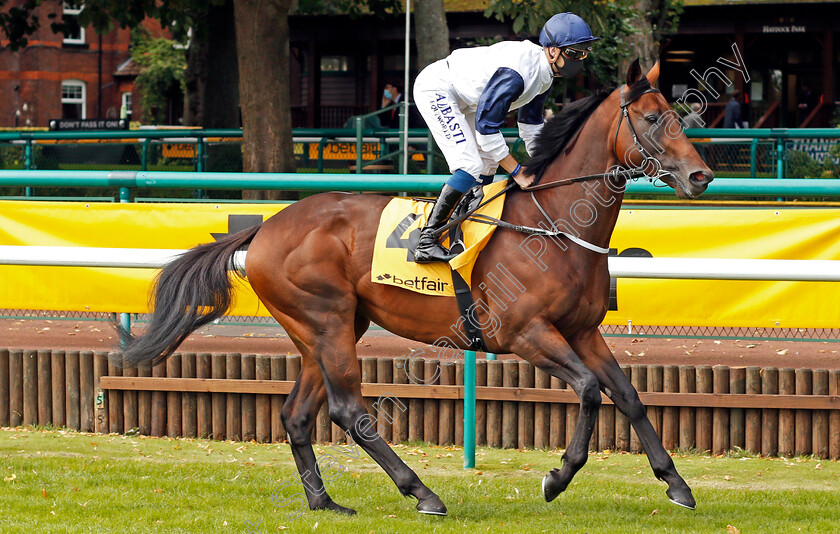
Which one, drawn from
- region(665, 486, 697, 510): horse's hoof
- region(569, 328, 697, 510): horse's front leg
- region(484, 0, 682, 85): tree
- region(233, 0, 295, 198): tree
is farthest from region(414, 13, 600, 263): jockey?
region(233, 0, 295, 198): tree

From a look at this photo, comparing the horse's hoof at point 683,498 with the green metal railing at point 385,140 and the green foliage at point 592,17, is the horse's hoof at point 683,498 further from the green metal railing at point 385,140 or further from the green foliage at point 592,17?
the green metal railing at point 385,140

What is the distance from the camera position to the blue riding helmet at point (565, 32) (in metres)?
4.69

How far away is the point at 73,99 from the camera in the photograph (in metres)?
43.9

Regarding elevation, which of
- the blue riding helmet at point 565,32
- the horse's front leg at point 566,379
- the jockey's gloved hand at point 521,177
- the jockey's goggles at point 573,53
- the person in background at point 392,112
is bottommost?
the horse's front leg at point 566,379

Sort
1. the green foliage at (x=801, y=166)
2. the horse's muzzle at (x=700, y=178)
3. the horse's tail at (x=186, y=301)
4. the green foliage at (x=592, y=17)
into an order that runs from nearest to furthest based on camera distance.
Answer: the horse's muzzle at (x=700, y=178)
the horse's tail at (x=186, y=301)
the green foliage at (x=592, y=17)
the green foliage at (x=801, y=166)

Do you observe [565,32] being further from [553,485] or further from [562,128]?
[553,485]

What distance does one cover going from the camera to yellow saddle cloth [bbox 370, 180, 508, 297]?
4.73 meters

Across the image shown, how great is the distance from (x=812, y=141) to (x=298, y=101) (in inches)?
689

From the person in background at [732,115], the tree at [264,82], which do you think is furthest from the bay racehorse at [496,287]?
the person in background at [732,115]

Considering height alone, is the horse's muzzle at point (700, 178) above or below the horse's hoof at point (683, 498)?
above

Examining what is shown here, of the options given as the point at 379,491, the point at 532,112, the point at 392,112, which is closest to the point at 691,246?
the point at 532,112

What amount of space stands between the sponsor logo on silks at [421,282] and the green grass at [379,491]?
1.00 metres

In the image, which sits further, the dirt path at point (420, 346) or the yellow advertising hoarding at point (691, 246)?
the dirt path at point (420, 346)

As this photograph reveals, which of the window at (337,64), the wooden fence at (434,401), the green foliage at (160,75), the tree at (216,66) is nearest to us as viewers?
the wooden fence at (434,401)
